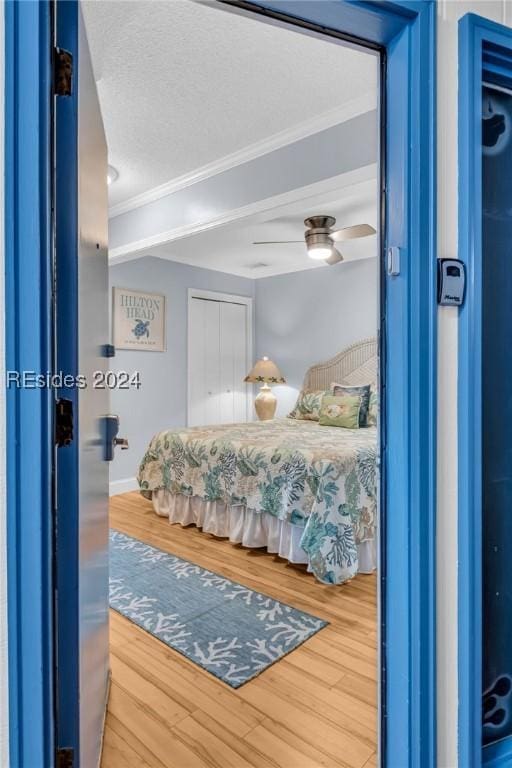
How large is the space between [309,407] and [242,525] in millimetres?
1912

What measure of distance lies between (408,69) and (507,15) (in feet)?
1.23

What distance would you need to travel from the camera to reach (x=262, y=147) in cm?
281

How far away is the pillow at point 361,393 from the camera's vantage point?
4211mm

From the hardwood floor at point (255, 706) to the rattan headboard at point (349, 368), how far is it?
2952 mm

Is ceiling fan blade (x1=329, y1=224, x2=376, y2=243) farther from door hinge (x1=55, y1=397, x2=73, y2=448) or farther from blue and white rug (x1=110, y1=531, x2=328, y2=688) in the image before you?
door hinge (x1=55, y1=397, x2=73, y2=448)

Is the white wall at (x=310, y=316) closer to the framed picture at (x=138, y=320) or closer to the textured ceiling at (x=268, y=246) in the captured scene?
the textured ceiling at (x=268, y=246)

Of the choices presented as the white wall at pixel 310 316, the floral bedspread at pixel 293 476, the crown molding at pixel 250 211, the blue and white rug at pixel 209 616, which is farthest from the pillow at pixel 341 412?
the crown molding at pixel 250 211

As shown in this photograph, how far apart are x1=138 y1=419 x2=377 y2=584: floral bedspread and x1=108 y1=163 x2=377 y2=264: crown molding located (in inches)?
60.7

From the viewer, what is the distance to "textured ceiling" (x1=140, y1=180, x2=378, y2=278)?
374 cm

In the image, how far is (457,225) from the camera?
1.11 metres

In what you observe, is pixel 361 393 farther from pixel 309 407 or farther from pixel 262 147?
pixel 262 147

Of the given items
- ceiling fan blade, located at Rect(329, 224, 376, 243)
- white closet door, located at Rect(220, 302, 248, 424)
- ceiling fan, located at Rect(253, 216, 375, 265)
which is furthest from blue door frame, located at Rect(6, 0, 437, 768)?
white closet door, located at Rect(220, 302, 248, 424)

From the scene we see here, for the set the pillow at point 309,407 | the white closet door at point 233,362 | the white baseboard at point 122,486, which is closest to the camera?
the white baseboard at point 122,486

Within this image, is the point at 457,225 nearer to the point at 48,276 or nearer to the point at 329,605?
the point at 48,276
